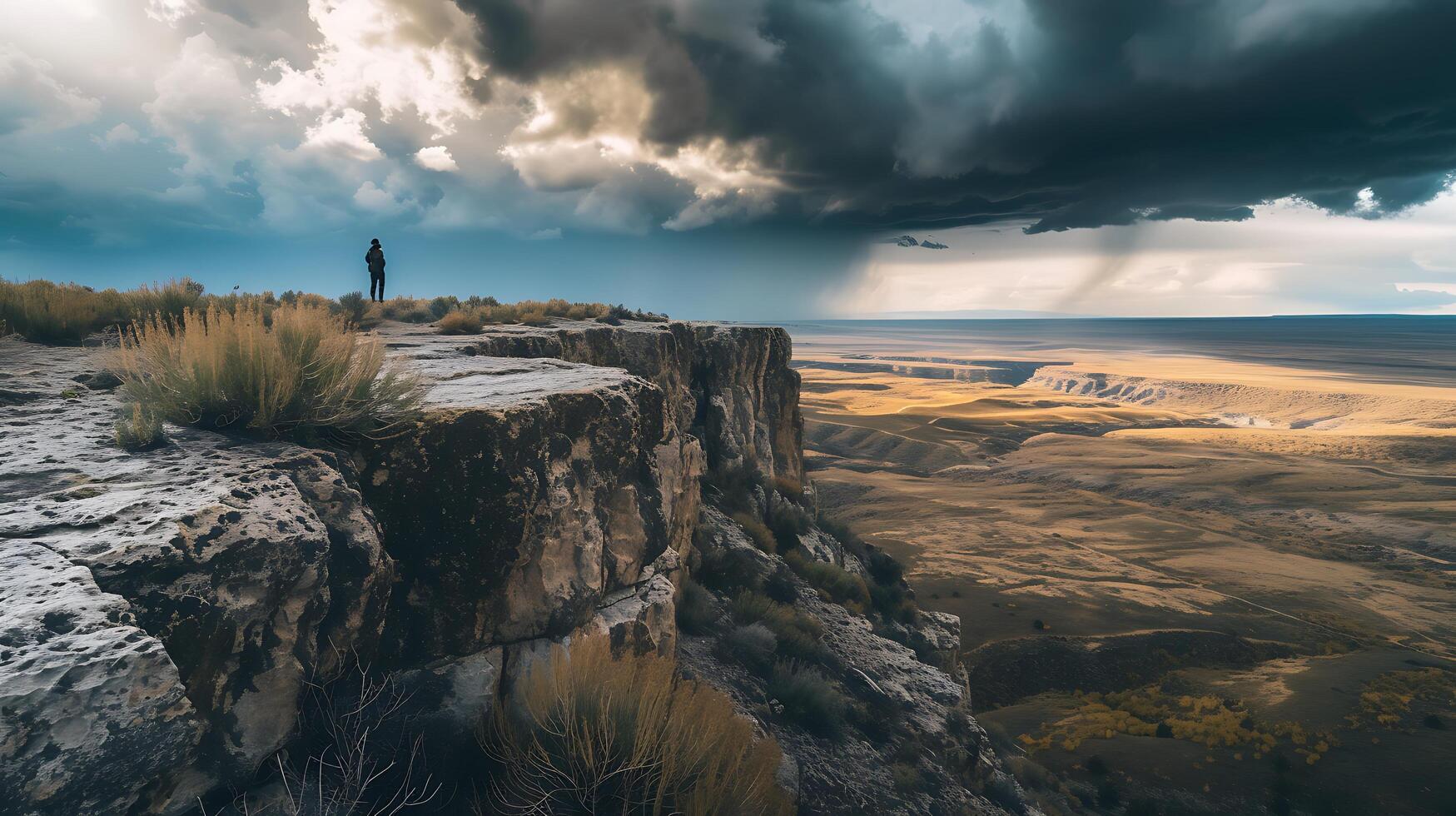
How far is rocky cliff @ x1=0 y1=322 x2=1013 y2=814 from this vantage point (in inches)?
83.6

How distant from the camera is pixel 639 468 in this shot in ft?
18.9

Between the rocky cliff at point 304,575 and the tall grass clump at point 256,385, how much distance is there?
0.68 feet

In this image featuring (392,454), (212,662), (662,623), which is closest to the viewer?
(212,662)

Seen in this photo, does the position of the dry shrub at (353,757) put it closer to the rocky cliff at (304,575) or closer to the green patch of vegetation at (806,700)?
the rocky cliff at (304,575)

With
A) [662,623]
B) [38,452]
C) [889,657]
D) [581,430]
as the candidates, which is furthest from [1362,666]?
[38,452]

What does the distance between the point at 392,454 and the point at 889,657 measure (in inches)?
373

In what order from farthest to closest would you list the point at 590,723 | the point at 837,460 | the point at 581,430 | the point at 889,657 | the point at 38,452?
the point at 837,460, the point at 889,657, the point at 581,430, the point at 590,723, the point at 38,452

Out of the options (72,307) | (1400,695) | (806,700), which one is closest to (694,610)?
(806,700)

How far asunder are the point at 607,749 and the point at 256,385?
3222 mm

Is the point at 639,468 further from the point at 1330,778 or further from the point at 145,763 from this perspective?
the point at 1330,778

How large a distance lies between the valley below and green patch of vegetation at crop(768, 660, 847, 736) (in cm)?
760

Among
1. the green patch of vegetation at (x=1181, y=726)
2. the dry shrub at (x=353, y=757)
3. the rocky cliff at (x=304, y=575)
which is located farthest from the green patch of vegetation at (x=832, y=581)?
the dry shrub at (x=353, y=757)

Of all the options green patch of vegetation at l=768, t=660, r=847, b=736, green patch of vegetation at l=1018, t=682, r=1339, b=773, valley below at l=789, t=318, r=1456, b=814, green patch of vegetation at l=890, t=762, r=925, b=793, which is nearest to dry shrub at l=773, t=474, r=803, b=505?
valley below at l=789, t=318, r=1456, b=814

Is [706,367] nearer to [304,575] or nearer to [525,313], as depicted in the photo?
[525,313]
